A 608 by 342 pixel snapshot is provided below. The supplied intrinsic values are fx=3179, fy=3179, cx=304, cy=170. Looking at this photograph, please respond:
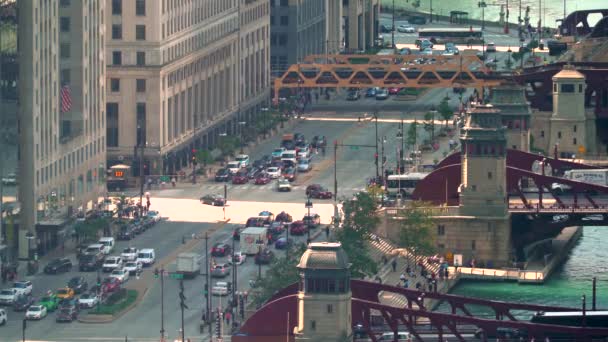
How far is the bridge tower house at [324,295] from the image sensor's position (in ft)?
588

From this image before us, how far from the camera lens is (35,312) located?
647 ft

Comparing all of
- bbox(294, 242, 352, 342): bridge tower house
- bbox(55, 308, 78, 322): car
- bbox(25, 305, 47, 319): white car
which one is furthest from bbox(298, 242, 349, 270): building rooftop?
bbox(25, 305, 47, 319): white car

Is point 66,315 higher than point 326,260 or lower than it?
lower

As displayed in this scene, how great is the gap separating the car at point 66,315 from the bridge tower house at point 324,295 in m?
21.5

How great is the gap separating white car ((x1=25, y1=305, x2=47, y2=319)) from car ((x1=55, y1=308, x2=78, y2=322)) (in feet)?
3.23

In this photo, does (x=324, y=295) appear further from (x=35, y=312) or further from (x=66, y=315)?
(x=35, y=312)

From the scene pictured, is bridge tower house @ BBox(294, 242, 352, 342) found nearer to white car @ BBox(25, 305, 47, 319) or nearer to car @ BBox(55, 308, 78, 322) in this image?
car @ BBox(55, 308, 78, 322)

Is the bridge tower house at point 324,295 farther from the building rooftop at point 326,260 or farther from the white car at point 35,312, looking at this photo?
the white car at point 35,312

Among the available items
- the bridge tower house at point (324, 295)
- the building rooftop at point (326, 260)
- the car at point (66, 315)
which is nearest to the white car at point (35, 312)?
the car at point (66, 315)

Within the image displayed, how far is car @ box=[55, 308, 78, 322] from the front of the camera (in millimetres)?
196625

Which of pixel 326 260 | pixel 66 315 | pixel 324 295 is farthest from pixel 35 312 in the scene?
pixel 326 260

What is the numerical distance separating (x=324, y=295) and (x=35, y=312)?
24.9m

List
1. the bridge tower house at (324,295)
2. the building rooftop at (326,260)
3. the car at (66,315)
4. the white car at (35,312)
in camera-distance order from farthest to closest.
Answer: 1. the white car at (35,312)
2. the car at (66,315)
3. the bridge tower house at (324,295)
4. the building rooftop at (326,260)

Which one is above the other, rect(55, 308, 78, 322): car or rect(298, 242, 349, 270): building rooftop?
rect(298, 242, 349, 270): building rooftop
